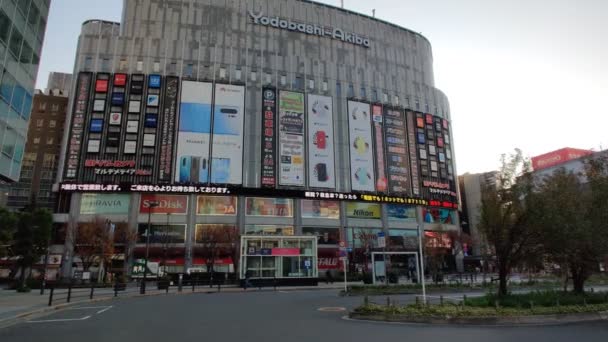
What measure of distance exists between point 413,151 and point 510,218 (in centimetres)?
6198

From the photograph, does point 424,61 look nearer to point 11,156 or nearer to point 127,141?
point 127,141

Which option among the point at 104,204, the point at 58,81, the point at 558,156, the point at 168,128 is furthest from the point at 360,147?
the point at 58,81

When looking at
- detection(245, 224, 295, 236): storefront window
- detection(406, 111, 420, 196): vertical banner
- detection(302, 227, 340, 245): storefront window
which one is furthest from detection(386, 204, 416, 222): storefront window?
detection(245, 224, 295, 236): storefront window

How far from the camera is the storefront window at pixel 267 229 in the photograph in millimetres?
65562

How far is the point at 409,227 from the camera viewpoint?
76312mm

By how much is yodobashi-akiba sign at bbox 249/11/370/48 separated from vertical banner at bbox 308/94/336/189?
15.8 metres

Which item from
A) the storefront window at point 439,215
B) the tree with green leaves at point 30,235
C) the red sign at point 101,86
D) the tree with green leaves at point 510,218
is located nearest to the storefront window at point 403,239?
the storefront window at point 439,215

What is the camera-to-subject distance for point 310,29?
81625mm

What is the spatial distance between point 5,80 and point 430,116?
77.7 meters

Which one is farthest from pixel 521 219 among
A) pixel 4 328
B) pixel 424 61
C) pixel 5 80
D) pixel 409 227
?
pixel 424 61

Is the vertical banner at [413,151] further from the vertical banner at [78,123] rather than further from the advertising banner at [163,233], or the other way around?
the vertical banner at [78,123]

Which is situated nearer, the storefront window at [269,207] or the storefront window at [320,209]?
the storefront window at [269,207]

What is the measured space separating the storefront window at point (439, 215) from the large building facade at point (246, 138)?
1.05 ft

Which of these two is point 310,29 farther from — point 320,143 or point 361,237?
point 361,237
